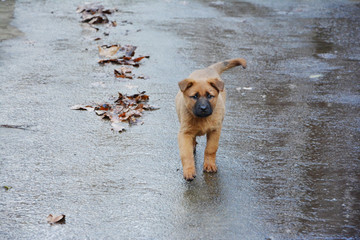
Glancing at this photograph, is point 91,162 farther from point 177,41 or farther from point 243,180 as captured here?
point 177,41

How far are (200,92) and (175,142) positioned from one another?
0.95 meters

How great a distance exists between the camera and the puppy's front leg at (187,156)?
430 cm

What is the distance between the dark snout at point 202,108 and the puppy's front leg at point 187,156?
0.98 ft

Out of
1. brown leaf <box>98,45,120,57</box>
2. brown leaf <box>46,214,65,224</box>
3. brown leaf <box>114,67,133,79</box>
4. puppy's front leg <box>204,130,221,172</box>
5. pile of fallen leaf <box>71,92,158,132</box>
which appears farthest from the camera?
brown leaf <box>98,45,120,57</box>

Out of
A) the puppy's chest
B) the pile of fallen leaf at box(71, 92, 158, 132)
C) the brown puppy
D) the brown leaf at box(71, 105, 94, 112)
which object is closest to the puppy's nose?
the brown puppy

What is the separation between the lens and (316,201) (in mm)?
4039

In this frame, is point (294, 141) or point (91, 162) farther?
point (294, 141)

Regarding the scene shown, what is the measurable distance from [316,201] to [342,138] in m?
1.42

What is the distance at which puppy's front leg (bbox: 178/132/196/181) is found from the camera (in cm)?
430

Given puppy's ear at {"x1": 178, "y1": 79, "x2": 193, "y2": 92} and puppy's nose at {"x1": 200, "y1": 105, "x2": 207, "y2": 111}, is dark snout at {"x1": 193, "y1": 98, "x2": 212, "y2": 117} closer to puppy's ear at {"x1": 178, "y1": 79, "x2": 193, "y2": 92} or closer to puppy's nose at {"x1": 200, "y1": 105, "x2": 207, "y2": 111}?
puppy's nose at {"x1": 200, "y1": 105, "x2": 207, "y2": 111}

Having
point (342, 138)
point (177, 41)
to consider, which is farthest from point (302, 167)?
point (177, 41)

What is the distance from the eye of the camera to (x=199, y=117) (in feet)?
14.6

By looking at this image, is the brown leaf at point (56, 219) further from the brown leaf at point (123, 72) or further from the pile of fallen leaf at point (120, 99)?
the brown leaf at point (123, 72)

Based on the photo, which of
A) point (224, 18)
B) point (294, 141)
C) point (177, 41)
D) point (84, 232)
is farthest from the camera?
point (224, 18)
